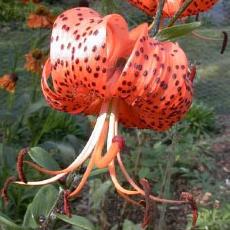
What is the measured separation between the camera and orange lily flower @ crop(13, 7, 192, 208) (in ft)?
2.68

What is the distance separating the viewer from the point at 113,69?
0.85 meters

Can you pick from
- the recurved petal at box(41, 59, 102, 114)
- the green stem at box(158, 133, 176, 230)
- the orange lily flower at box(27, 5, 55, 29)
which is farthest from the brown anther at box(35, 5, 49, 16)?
the recurved petal at box(41, 59, 102, 114)

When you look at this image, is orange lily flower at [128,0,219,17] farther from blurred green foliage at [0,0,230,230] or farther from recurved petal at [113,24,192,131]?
blurred green foliage at [0,0,230,230]

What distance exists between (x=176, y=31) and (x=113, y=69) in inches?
3.9

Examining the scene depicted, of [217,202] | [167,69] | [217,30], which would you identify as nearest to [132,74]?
[167,69]

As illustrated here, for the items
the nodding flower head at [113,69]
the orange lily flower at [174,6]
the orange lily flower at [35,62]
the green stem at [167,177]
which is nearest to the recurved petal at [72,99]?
the nodding flower head at [113,69]

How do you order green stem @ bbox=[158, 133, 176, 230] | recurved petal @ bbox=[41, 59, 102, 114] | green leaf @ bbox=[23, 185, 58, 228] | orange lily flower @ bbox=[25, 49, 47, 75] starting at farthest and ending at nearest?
orange lily flower @ bbox=[25, 49, 47, 75], green stem @ bbox=[158, 133, 176, 230], green leaf @ bbox=[23, 185, 58, 228], recurved petal @ bbox=[41, 59, 102, 114]

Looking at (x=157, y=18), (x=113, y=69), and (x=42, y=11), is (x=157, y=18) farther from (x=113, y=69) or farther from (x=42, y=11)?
(x=42, y=11)

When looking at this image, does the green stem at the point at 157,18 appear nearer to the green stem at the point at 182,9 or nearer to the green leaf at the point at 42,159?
the green stem at the point at 182,9

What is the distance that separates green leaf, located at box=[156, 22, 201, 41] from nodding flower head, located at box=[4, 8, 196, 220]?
40mm

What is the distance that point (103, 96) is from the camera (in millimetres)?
884

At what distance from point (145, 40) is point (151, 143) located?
6.25 feet

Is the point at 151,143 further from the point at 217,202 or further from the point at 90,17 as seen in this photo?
the point at 90,17

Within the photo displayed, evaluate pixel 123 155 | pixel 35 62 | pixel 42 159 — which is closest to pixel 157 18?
pixel 42 159
